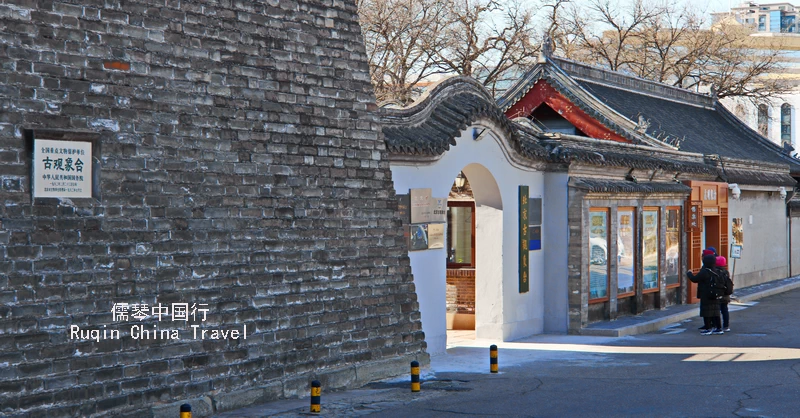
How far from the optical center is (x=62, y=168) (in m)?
9.30

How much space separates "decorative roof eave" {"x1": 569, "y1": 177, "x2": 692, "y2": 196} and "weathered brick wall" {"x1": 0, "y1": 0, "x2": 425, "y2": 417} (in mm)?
5840

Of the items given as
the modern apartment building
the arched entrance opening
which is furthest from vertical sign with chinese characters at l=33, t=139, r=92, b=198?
the modern apartment building

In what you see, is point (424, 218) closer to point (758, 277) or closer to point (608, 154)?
point (608, 154)

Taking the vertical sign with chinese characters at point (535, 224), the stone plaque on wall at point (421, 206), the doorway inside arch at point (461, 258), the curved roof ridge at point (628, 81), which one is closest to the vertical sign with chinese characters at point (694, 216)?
the curved roof ridge at point (628, 81)

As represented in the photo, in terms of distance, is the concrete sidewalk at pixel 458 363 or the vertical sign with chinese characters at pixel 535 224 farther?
the vertical sign with chinese characters at pixel 535 224

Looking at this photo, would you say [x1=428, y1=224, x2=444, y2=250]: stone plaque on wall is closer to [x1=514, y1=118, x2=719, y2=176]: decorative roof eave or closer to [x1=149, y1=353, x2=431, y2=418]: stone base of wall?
[x1=149, y1=353, x2=431, y2=418]: stone base of wall

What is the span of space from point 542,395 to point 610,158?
28.9 feet

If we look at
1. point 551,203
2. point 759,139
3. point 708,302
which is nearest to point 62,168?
point 551,203

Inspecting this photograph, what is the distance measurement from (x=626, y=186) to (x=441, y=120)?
5.95m

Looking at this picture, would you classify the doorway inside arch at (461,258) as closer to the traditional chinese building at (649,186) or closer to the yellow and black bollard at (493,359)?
the traditional chinese building at (649,186)

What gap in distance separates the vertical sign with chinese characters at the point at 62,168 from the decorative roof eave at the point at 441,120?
5368mm

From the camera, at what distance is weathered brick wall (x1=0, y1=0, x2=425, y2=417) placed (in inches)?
356

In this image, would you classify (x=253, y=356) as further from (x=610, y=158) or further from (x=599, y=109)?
(x=599, y=109)

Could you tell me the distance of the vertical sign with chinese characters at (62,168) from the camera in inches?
358
